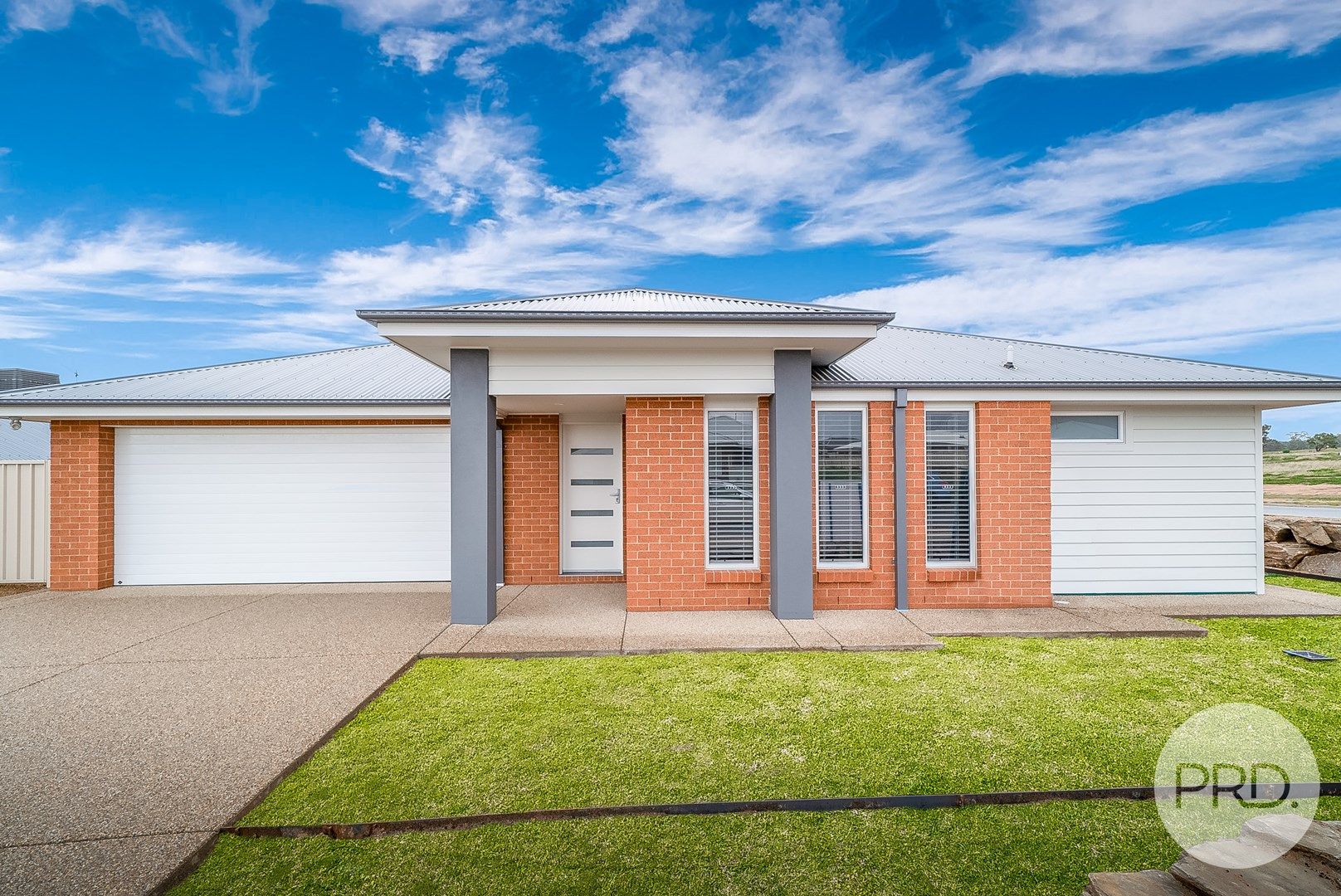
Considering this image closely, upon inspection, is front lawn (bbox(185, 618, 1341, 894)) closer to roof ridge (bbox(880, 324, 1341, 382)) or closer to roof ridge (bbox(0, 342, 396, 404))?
roof ridge (bbox(880, 324, 1341, 382))

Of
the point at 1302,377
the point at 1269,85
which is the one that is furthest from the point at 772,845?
the point at 1269,85

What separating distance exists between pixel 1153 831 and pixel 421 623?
6634 millimetres

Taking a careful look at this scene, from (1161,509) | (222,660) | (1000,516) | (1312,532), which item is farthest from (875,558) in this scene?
(1312,532)

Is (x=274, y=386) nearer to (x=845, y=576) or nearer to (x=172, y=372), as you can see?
(x=172, y=372)

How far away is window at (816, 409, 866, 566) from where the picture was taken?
23.9ft

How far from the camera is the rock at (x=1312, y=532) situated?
995 cm

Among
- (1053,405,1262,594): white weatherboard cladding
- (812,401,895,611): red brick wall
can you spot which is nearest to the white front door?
(812,401,895,611): red brick wall

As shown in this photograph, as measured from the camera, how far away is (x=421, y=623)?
6707 millimetres

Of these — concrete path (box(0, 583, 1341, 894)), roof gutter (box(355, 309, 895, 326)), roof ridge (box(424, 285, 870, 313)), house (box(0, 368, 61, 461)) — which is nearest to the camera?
concrete path (box(0, 583, 1341, 894))

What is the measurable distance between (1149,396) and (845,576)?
486 cm

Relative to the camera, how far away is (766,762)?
354 cm

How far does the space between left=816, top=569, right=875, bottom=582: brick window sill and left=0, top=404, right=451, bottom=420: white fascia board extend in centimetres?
583

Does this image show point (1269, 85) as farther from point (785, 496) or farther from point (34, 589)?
point (34, 589)

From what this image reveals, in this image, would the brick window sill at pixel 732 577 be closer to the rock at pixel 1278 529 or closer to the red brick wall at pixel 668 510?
the red brick wall at pixel 668 510
